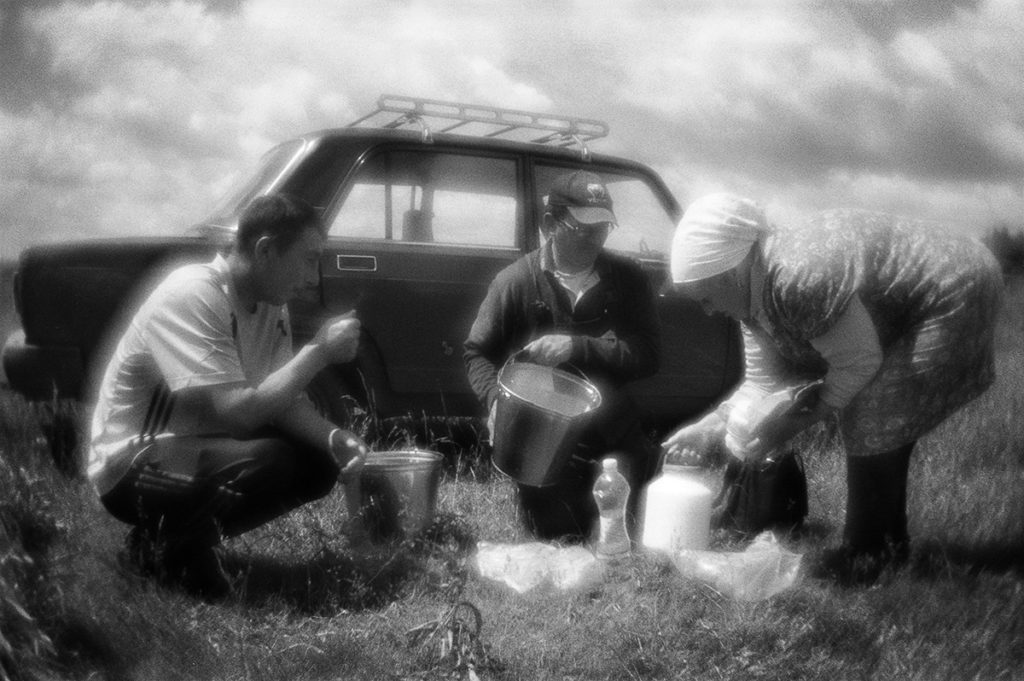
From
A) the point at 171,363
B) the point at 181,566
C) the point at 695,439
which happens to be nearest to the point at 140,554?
the point at 181,566

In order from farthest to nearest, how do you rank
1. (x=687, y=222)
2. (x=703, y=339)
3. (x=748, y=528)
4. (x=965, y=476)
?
1. (x=703, y=339)
2. (x=965, y=476)
3. (x=748, y=528)
4. (x=687, y=222)

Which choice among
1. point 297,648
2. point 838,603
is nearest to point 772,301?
point 838,603

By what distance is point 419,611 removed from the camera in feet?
11.6

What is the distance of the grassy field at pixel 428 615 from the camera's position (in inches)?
115

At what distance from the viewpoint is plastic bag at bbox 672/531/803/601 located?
3.62m

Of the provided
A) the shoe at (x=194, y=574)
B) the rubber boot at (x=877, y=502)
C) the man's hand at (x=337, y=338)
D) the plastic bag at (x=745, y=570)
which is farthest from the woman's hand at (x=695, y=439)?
the shoe at (x=194, y=574)

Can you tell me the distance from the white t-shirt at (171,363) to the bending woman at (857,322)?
4.65 ft

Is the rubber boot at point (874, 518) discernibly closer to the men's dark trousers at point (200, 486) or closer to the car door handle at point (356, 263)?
the men's dark trousers at point (200, 486)

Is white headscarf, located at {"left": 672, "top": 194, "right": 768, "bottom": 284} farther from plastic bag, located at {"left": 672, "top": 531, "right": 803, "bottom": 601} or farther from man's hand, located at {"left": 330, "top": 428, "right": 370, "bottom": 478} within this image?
man's hand, located at {"left": 330, "top": 428, "right": 370, "bottom": 478}

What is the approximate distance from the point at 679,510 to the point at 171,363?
1.80 metres

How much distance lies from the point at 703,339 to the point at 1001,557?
2151mm

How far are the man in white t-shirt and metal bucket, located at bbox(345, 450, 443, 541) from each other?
1.89 ft

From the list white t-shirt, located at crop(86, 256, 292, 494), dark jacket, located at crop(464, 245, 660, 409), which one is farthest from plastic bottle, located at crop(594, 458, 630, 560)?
white t-shirt, located at crop(86, 256, 292, 494)

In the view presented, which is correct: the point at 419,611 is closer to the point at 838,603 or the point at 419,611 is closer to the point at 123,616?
the point at 123,616
